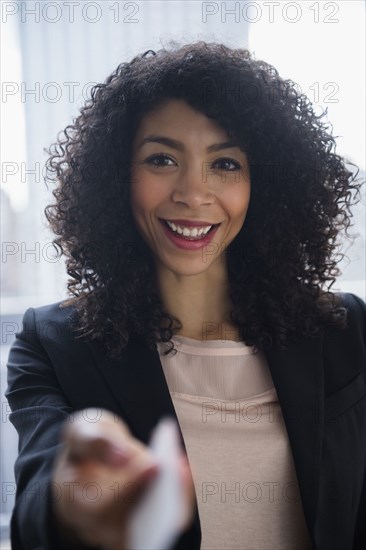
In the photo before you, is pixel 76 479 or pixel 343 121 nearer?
pixel 76 479

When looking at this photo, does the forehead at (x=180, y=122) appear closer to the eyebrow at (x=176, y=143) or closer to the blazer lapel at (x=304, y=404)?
the eyebrow at (x=176, y=143)

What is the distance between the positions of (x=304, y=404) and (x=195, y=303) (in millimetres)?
285

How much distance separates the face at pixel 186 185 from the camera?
3.77ft

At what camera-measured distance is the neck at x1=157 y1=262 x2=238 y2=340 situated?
4.17 feet

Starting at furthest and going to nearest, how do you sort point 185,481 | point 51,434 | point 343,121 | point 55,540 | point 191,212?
point 343,121 → point 191,212 → point 51,434 → point 55,540 → point 185,481

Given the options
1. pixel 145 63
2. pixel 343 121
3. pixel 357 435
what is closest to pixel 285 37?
pixel 343 121

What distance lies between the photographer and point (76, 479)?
0.62 meters

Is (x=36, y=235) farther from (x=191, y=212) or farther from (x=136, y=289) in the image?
(x=191, y=212)

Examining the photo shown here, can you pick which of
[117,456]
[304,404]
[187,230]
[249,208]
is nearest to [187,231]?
[187,230]

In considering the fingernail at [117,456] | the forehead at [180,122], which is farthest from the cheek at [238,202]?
the fingernail at [117,456]

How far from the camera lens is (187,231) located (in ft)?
3.81

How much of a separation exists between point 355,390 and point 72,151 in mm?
726

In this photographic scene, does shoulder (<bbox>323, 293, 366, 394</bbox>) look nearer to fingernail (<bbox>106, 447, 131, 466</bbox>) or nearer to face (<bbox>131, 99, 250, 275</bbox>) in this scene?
face (<bbox>131, 99, 250, 275</bbox>)

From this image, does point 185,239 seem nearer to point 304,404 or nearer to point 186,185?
point 186,185
